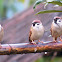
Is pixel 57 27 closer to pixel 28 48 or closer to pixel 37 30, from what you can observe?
pixel 37 30

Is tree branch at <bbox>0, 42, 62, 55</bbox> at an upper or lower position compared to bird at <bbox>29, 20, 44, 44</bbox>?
lower

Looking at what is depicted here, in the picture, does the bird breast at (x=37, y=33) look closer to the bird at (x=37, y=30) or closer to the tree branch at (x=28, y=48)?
the bird at (x=37, y=30)

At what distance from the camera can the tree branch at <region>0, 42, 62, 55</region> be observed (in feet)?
7.61

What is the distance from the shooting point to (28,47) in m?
2.36

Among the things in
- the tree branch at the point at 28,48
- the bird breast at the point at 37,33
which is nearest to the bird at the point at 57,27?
the bird breast at the point at 37,33

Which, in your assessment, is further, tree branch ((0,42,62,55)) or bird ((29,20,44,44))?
bird ((29,20,44,44))

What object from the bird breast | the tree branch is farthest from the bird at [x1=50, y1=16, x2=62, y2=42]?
the tree branch

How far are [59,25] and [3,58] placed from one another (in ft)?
11.9

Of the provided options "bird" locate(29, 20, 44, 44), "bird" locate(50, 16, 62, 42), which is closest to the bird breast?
"bird" locate(29, 20, 44, 44)

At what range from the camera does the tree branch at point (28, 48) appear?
2318mm

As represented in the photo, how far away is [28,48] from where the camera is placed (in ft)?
7.73

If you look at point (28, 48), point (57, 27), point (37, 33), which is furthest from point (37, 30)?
point (28, 48)

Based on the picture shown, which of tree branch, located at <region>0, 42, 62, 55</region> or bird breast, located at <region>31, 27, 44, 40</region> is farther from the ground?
bird breast, located at <region>31, 27, 44, 40</region>

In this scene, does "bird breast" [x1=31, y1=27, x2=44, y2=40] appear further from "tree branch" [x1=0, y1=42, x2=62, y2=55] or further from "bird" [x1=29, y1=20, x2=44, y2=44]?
"tree branch" [x1=0, y1=42, x2=62, y2=55]
